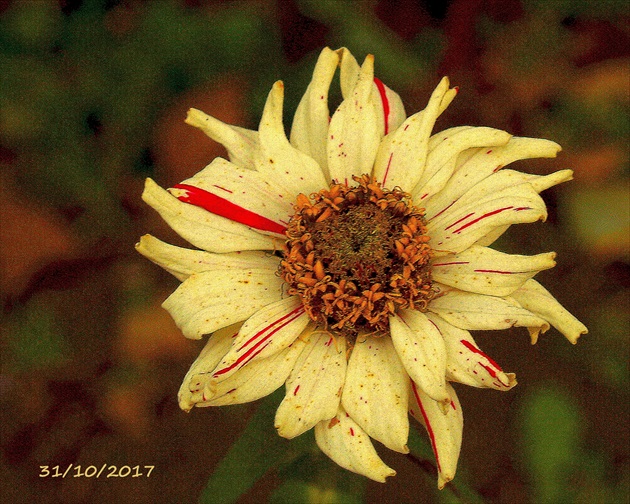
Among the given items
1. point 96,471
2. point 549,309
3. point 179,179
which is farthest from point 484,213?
point 96,471

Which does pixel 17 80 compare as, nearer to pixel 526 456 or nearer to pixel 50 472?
pixel 50 472

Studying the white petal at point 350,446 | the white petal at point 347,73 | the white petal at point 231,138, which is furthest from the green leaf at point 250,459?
the white petal at point 347,73

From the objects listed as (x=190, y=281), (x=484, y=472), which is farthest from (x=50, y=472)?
(x=484, y=472)

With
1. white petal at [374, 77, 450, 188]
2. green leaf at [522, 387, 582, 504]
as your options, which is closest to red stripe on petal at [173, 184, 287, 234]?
white petal at [374, 77, 450, 188]

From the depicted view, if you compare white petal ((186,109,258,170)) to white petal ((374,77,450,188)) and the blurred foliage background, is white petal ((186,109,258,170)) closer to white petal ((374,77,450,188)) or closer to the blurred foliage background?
white petal ((374,77,450,188))

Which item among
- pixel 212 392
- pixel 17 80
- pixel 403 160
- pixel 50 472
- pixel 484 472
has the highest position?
pixel 403 160

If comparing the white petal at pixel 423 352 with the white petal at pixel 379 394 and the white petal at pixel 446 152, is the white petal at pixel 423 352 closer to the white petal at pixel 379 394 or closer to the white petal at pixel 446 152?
the white petal at pixel 379 394
